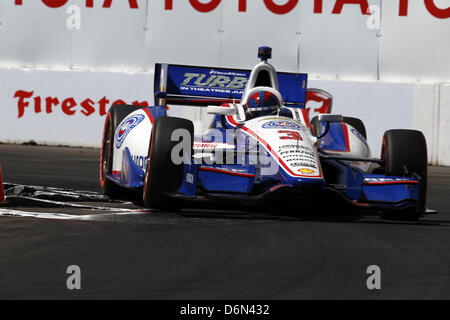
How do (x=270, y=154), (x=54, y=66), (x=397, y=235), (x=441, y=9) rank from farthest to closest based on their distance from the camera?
1. (x=54, y=66)
2. (x=441, y=9)
3. (x=270, y=154)
4. (x=397, y=235)

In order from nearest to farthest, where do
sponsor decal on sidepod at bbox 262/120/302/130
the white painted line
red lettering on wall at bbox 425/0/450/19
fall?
the white painted line → sponsor decal on sidepod at bbox 262/120/302/130 → red lettering on wall at bbox 425/0/450/19

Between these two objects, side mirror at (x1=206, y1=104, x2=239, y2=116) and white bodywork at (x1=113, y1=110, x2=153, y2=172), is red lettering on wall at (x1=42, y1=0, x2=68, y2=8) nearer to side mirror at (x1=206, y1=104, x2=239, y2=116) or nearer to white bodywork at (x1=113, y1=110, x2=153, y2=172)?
white bodywork at (x1=113, y1=110, x2=153, y2=172)

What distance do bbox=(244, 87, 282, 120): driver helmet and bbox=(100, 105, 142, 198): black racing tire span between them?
51.4 inches

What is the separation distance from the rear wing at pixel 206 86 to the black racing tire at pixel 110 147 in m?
0.54

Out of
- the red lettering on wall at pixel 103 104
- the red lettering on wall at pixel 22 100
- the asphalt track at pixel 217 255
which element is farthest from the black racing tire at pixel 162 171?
the red lettering on wall at pixel 22 100

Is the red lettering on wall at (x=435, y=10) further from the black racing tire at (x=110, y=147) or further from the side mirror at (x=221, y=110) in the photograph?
the side mirror at (x=221, y=110)

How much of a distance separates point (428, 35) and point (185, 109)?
4.75 metres

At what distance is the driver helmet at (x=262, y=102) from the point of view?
29.5ft

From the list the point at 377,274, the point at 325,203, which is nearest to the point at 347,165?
the point at 325,203

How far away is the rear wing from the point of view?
33.1 feet

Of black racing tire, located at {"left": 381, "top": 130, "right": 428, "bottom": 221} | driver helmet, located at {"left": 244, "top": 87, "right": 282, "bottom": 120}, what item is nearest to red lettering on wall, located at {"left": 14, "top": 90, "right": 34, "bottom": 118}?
driver helmet, located at {"left": 244, "top": 87, "right": 282, "bottom": 120}

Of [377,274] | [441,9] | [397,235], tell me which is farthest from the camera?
[441,9]
